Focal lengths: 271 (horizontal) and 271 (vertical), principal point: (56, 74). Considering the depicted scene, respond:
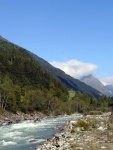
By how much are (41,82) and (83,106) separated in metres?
39.5

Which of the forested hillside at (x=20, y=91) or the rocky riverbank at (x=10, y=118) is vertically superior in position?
the forested hillside at (x=20, y=91)

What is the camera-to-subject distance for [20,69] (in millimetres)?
193750

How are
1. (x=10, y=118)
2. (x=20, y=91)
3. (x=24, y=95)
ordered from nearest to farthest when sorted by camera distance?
(x=10, y=118) → (x=20, y=91) → (x=24, y=95)

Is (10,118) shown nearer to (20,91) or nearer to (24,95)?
(20,91)

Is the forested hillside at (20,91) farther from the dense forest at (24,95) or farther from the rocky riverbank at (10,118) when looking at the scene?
the rocky riverbank at (10,118)

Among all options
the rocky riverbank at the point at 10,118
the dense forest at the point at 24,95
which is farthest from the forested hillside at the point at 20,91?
the rocky riverbank at the point at 10,118

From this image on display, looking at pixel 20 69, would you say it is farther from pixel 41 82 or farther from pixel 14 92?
pixel 14 92

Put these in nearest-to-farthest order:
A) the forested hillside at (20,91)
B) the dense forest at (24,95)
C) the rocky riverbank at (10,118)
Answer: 1. the rocky riverbank at (10,118)
2. the forested hillside at (20,91)
3. the dense forest at (24,95)

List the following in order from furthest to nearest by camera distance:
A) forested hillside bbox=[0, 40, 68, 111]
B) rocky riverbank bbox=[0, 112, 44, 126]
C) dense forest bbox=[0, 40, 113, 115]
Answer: dense forest bbox=[0, 40, 113, 115] → forested hillside bbox=[0, 40, 68, 111] → rocky riverbank bbox=[0, 112, 44, 126]

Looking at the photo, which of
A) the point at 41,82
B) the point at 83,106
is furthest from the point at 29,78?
the point at 83,106

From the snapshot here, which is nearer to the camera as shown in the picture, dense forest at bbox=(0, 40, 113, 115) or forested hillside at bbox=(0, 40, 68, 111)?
forested hillside at bbox=(0, 40, 68, 111)

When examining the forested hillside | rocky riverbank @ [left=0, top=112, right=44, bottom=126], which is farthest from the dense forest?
rocky riverbank @ [left=0, top=112, right=44, bottom=126]

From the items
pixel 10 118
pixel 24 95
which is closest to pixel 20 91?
pixel 24 95

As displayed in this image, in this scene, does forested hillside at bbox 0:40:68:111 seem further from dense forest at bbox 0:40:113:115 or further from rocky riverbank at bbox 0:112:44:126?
rocky riverbank at bbox 0:112:44:126
